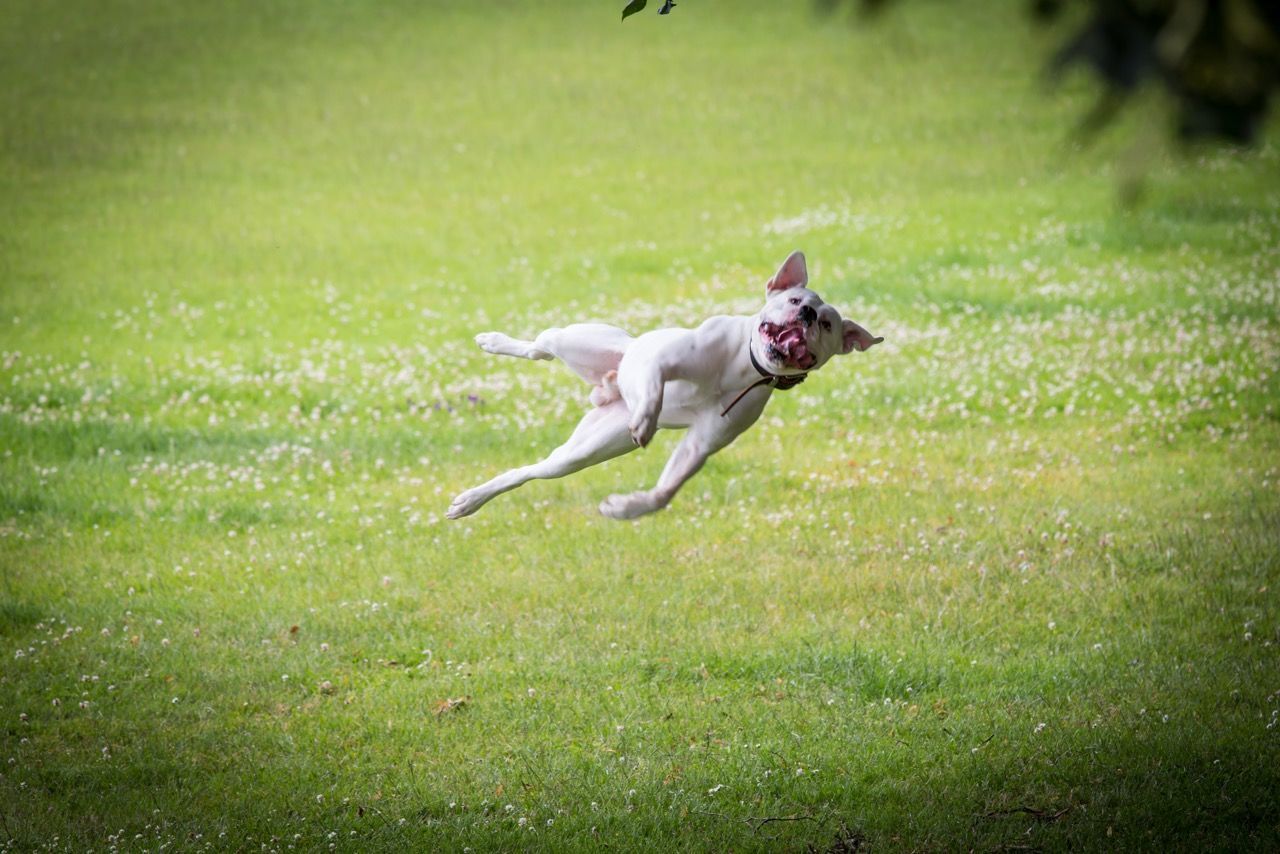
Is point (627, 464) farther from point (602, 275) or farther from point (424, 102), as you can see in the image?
point (424, 102)

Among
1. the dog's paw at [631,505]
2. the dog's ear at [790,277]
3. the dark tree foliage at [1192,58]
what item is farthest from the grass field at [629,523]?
the dog's paw at [631,505]

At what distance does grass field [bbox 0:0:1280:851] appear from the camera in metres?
6.95

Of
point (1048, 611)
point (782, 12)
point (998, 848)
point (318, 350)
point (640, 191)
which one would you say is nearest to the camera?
point (998, 848)

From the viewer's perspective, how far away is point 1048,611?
8.88 m

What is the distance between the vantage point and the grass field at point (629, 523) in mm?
6953

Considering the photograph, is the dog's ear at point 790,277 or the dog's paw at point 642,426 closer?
the dog's paw at point 642,426

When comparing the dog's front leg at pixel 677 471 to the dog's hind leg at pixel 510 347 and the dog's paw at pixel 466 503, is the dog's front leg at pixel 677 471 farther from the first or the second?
the dog's hind leg at pixel 510 347

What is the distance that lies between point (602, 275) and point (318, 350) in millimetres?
3741

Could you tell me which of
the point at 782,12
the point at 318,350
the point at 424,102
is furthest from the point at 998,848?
the point at 782,12

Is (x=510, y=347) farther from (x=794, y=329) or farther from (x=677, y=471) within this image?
(x=794, y=329)

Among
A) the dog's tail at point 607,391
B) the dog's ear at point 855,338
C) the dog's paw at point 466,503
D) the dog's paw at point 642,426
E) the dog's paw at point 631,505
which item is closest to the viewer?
the dog's paw at point 642,426

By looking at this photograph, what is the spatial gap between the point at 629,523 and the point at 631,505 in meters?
5.80

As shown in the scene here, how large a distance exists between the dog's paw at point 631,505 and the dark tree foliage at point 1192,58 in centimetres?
222

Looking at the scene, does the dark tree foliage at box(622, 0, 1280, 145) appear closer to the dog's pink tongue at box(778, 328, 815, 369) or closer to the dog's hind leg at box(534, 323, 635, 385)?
the dog's pink tongue at box(778, 328, 815, 369)
